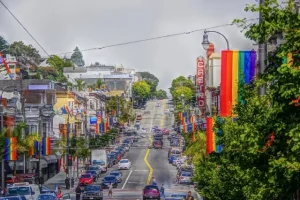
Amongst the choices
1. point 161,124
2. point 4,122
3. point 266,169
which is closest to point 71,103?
point 4,122

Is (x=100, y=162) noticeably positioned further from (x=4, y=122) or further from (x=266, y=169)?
(x=266, y=169)

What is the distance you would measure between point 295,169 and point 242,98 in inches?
412

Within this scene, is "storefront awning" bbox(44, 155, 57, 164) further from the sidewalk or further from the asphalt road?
the asphalt road

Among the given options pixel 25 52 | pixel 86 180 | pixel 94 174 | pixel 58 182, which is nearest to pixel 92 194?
pixel 86 180

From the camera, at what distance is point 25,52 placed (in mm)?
181625

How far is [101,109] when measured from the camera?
148 m

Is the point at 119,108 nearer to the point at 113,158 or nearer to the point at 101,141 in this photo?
the point at 101,141

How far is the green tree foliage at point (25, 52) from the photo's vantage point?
175m

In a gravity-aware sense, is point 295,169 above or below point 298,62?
below

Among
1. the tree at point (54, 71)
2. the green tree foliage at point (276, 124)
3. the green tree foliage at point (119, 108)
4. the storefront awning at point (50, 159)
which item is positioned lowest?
the storefront awning at point (50, 159)

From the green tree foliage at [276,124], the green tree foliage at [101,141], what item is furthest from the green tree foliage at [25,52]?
the green tree foliage at [276,124]

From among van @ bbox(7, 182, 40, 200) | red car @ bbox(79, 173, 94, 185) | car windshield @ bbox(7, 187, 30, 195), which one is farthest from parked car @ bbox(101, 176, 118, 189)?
car windshield @ bbox(7, 187, 30, 195)

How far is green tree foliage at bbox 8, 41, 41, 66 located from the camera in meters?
175

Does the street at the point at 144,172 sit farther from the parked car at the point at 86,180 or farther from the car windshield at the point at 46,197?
the car windshield at the point at 46,197
